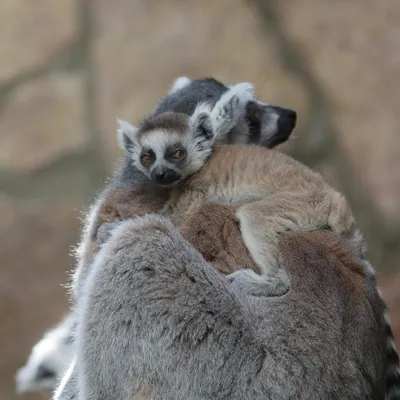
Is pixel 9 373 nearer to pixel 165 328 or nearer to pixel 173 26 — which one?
pixel 173 26

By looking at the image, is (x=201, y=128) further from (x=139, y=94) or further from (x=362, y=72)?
(x=139, y=94)

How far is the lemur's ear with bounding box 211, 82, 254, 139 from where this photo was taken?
3904 millimetres

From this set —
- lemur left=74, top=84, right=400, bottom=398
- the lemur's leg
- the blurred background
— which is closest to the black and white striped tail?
lemur left=74, top=84, right=400, bottom=398

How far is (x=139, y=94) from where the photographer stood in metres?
6.74

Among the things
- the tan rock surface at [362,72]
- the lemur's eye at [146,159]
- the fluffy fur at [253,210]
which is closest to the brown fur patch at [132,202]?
the fluffy fur at [253,210]

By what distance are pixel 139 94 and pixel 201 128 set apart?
9.80ft

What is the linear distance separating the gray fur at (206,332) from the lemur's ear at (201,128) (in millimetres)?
686

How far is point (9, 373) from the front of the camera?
257 inches

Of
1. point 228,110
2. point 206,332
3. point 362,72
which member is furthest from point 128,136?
point 362,72

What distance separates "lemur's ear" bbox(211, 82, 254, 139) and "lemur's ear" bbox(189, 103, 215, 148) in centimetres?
3

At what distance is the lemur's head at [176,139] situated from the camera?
3.70 m

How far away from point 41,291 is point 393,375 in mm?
3803

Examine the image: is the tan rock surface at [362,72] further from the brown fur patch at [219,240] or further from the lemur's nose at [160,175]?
the brown fur patch at [219,240]

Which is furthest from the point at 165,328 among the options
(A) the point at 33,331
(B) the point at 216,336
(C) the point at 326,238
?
(A) the point at 33,331
